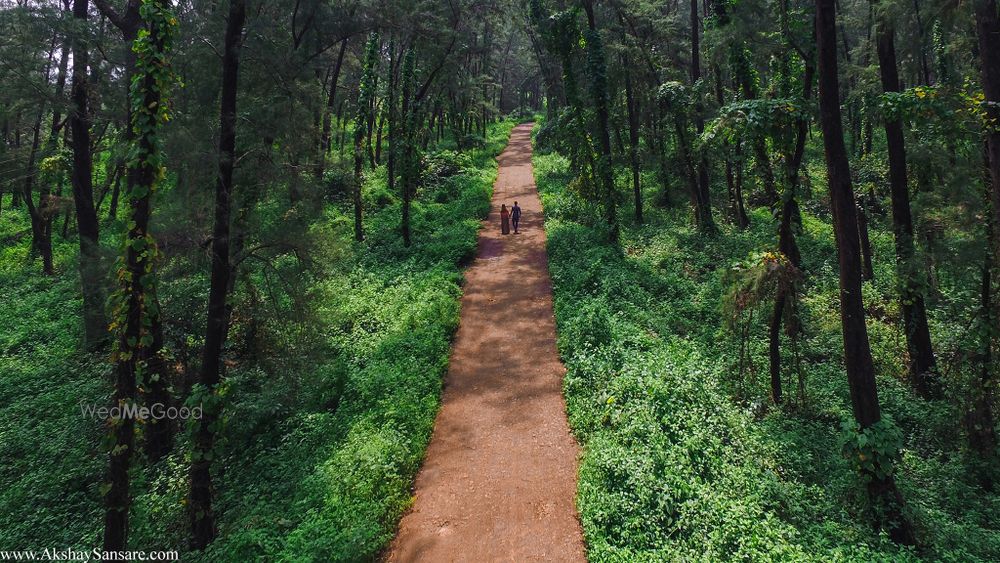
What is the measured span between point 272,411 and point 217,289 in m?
3.97

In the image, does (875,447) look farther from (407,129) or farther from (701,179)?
(407,129)

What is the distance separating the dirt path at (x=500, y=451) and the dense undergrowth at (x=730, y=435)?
1.67ft

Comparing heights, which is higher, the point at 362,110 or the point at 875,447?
the point at 362,110

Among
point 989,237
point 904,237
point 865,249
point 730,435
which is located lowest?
point 730,435

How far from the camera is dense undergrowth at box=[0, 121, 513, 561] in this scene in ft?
25.6

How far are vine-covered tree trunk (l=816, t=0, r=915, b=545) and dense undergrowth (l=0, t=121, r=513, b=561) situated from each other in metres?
7.23

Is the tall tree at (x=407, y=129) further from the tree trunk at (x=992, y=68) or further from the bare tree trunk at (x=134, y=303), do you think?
the tree trunk at (x=992, y=68)

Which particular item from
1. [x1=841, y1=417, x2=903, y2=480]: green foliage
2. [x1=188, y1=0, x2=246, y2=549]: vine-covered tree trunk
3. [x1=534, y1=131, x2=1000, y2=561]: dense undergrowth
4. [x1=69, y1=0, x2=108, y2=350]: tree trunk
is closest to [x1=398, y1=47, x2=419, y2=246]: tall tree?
[x1=534, y1=131, x2=1000, y2=561]: dense undergrowth

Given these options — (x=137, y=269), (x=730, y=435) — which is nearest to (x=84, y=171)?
(x=137, y=269)

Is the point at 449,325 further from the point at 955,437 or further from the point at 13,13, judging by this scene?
the point at 13,13

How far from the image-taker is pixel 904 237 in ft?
35.0

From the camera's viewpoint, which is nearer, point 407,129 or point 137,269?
point 137,269

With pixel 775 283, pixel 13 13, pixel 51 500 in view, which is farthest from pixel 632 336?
pixel 13 13

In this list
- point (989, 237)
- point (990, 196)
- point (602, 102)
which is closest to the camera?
point (989, 237)
